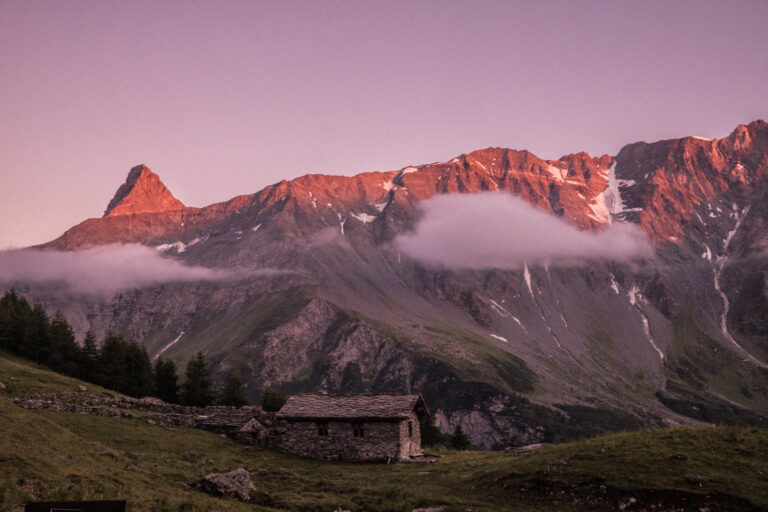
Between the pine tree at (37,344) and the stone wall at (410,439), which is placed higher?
the pine tree at (37,344)

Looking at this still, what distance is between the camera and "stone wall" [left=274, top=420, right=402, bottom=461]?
50.4m

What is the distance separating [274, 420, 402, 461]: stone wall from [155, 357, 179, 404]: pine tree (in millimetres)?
44439

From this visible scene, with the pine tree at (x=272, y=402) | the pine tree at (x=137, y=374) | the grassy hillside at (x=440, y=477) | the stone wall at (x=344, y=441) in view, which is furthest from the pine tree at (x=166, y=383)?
the grassy hillside at (x=440, y=477)

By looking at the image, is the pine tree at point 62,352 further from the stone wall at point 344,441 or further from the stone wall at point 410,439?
the stone wall at point 410,439

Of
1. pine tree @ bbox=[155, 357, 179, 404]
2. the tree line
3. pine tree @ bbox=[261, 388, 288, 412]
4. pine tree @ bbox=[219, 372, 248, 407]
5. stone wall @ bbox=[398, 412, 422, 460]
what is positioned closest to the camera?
stone wall @ bbox=[398, 412, 422, 460]

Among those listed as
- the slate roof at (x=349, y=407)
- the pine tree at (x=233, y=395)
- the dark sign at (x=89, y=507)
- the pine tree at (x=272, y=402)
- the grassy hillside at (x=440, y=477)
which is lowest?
the pine tree at (x=272, y=402)

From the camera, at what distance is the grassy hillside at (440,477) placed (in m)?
24.3

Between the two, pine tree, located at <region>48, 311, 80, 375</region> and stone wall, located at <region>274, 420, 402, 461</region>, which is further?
pine tree, located at <region>48, 311, 80, 375</region>

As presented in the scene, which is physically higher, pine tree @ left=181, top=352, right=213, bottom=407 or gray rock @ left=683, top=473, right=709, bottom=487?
gray rock @ left=683, top=473, right=709, bottom=487

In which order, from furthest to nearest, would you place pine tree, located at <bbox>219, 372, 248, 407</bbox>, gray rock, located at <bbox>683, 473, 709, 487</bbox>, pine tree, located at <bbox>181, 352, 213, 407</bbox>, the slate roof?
pine tree, located at <bbox>219, 372, 248, 407</bbox>
pine tree, located at <bbox>181, 352, 213, 407</bbox>
the slate roof
gray rock, located at <bbox>683, 473, 709, 487</bbox>

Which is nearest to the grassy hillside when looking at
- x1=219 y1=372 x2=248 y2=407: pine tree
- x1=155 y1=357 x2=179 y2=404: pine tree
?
x1=155 y1=357 x2=179 y2=404: pine tree

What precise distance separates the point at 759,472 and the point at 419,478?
20.5 meters

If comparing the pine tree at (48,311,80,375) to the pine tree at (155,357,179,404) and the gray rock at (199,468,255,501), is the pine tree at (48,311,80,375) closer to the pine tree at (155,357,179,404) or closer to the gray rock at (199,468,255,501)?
the pine tree at (155,357,179,404)

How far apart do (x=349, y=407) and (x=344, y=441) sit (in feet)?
11.2
